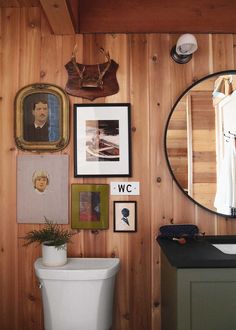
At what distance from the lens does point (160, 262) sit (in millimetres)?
1957

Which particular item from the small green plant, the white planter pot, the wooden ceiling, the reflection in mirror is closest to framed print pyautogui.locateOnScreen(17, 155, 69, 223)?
the small green plant

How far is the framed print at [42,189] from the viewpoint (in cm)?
201

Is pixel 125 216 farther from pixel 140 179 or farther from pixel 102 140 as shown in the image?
pixel 102 140

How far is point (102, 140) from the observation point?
79.0 inches

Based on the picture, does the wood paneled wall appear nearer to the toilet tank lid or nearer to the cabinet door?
the toilet tank lid

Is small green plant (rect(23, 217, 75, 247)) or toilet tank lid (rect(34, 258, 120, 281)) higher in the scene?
small green plant (rect(23, 217, 75, 247))

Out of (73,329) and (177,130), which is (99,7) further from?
(73,329)

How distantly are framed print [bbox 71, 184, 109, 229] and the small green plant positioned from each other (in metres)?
0.09

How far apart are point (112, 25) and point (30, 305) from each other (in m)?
1.93

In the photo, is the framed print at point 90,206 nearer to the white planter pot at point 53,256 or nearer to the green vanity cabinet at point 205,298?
the white planter pot at point 53,256

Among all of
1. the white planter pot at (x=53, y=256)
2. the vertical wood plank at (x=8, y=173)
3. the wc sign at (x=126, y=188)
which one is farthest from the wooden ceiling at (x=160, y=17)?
the white planter pot at (x=53, y=256)

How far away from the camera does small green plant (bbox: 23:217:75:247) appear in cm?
181

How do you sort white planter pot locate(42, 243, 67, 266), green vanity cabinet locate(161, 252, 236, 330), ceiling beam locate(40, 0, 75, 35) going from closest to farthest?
green vanity cabinet locate(161, 252, 236, 330) → ceiling beam locate(40, 0, 75, 35) → white planter pot locate(42, 243, 67, 266)

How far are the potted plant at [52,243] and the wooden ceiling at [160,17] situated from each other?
131 cm
